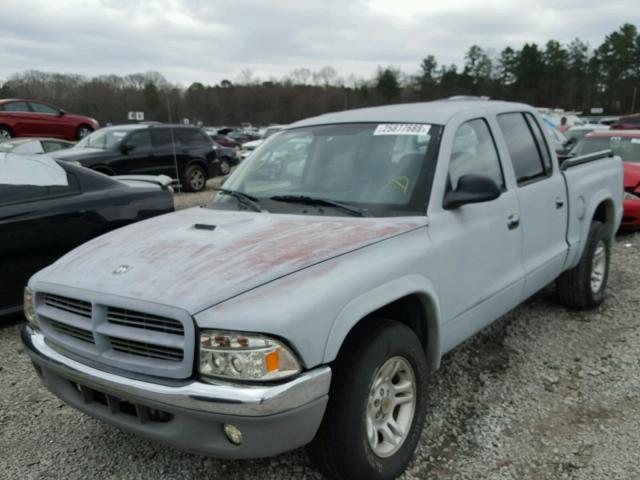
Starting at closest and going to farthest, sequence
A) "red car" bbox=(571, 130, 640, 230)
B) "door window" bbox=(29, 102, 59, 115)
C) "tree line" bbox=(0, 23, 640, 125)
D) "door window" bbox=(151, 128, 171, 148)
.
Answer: "red car" bbox=(571, 130, 640, 230), "door window" bbox=(151, 128, 171, 148), "door window" bbox=(29, 102, 59, 115), "tree line" bbox=(0, 23, 640, 125)

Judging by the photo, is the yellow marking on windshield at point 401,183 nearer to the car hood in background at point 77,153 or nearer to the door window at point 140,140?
the car hood in background at point 77,153

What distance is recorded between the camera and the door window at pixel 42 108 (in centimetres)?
1738

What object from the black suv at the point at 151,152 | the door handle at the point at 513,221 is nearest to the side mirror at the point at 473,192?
the door handle at the point at 513,221

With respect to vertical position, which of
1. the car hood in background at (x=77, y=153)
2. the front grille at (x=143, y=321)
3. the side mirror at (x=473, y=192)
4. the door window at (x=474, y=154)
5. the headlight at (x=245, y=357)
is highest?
the door window at (x=474, y=154)

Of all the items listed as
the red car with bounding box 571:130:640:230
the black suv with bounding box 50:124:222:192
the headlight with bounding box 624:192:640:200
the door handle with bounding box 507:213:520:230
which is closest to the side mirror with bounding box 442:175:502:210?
the door handle with bounding box 507:213:520:230

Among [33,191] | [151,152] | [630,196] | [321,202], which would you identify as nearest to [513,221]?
[321,202]

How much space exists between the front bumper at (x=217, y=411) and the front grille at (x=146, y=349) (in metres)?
0.11

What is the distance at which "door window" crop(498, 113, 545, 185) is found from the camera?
151 inches

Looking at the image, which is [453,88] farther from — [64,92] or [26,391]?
[26,391]

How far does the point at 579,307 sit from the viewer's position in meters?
4.90

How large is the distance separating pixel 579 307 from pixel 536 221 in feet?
5.10

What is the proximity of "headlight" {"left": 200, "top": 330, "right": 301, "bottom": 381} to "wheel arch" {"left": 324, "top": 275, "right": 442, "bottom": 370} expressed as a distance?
0.20 m

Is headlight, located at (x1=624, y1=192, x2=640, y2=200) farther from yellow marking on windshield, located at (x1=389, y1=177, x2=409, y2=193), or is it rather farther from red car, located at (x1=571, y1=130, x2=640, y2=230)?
yellow marking on windshield, located at (x1=389, y1=177, x2=409, y2=193)

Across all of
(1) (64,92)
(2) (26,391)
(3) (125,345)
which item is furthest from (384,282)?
(1) (64,92)
